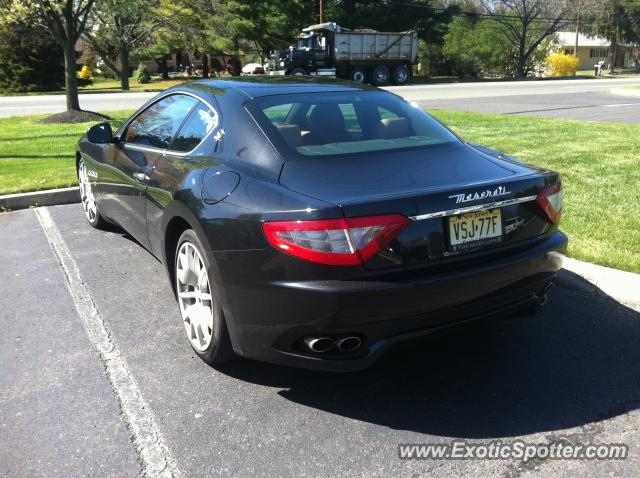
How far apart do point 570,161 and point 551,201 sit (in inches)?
205

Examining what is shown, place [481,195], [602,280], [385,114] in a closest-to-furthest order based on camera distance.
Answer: [481,195]
[385,114]
[602,280]

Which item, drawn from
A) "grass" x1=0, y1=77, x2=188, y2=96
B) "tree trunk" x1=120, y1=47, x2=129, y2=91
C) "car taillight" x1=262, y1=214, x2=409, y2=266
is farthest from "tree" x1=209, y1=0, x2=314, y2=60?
"car taillight" x1=262, y1=214, x2=409, y2=266

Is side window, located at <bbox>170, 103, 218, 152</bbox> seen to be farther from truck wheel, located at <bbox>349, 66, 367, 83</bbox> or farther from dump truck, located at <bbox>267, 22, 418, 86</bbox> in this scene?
truck wheel, located at <bbox>349, 66, 367, 83</bbox>

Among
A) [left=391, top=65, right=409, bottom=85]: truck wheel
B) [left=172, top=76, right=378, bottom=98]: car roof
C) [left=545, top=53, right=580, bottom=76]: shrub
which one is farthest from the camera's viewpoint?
[left=545, top=53, right=580, bottom=76]: shrub

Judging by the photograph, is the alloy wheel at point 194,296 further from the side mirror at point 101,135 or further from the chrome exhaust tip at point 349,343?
the side mirror at point 101,135

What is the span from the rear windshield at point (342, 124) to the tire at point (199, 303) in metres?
0.75

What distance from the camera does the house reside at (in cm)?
7956

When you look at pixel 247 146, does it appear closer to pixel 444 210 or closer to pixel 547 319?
pixel 444 210

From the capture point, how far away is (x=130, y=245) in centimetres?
551

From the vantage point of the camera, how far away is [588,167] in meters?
7.48

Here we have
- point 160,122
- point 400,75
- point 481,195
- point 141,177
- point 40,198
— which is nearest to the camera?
point 481,195

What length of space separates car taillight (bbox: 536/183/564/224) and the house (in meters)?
83.9

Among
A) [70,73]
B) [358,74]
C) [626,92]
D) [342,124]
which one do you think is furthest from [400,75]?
[342,124]

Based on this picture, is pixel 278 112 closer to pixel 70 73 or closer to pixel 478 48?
pixel 70 73
